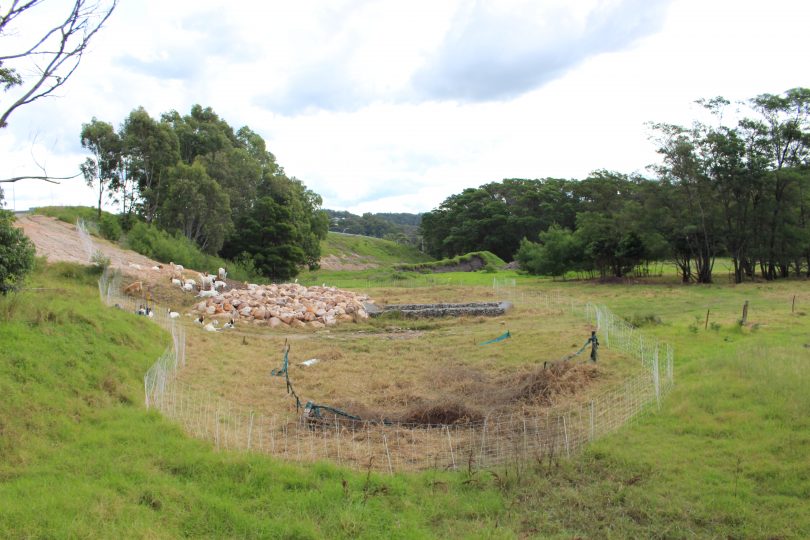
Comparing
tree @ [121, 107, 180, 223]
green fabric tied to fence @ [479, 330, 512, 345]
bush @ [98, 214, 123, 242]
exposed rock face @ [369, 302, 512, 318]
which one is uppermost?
tree @ [121, 107, 180, 223]

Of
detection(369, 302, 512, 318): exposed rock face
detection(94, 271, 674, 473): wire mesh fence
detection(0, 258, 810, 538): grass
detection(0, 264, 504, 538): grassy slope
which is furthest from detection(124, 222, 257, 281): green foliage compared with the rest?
detection(0, 264, 504, 538): grassy slope

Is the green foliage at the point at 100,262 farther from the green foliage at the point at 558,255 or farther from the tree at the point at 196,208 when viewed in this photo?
the green foliage at the point at 558,255

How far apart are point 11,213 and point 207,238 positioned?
26801 mm

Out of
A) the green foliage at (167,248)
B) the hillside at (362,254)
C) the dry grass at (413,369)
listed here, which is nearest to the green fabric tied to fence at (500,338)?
the dry grass at (413,369)

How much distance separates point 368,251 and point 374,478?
72683 mm

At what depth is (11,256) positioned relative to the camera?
394 inches

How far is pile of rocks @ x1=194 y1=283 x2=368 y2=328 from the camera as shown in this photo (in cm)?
2211

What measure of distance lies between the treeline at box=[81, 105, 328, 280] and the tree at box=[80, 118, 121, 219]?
0.05 metres

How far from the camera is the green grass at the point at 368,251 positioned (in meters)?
73.3

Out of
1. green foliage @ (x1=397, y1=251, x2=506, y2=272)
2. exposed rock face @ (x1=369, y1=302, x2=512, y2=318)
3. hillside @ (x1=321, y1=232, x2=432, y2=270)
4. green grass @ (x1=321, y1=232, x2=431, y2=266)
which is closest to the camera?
exposed rock face @ (x1=369, y1=302, x2=512, y2=318)

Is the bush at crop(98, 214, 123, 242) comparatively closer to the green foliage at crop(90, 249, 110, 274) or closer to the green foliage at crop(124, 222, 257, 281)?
the green foliage at crop(124, 222, 257, 281)

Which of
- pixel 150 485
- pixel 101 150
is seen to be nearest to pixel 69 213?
pixel 101 150

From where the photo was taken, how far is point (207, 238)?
37.0m

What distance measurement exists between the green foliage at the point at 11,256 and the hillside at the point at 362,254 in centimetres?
5454
